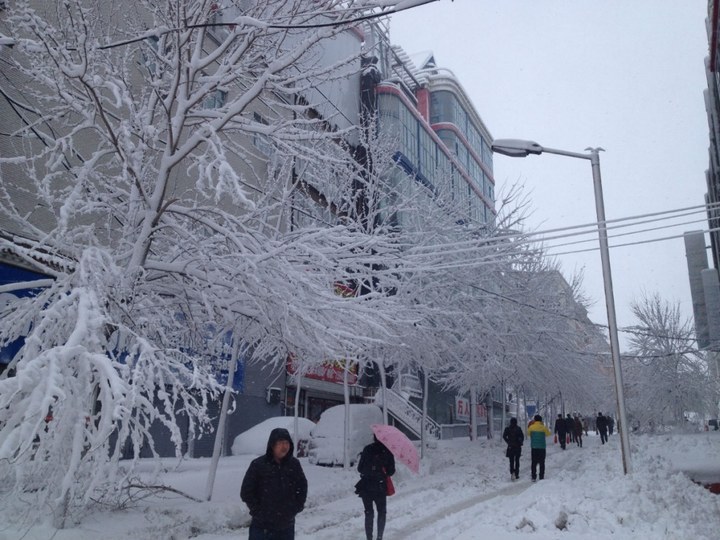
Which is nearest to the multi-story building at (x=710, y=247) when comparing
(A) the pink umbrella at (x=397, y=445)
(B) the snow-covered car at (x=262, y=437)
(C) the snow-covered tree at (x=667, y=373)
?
(C) the snow-covered tree at (x=667, y=373)

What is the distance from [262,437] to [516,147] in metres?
12.3

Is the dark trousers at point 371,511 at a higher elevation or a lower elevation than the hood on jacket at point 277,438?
lower

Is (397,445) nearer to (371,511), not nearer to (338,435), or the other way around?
(371,511)

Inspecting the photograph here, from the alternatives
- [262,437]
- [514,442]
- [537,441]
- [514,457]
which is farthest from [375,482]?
[262,437]

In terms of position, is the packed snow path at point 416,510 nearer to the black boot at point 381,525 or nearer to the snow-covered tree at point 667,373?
the black boot at point 381,525

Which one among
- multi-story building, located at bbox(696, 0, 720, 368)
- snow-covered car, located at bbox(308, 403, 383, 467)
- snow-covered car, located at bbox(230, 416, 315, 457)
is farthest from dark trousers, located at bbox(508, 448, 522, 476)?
multi-story building, located at bbox(696, 0, 720, 368)

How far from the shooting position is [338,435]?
16.9 meters

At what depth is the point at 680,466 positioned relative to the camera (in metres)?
17.0

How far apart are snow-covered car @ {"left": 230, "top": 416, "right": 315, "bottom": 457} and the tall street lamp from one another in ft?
34.9

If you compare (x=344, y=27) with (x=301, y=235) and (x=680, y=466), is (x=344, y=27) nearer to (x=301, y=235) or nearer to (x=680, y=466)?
(x=301, y=235)

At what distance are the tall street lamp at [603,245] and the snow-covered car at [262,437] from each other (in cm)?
1064

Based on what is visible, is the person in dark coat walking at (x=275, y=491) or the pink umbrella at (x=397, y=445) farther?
the pink umbrella at (x=397, y=445)

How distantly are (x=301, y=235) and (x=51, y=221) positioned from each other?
8.48 metres

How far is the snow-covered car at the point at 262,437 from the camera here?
19.2 meters
